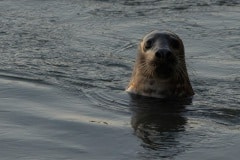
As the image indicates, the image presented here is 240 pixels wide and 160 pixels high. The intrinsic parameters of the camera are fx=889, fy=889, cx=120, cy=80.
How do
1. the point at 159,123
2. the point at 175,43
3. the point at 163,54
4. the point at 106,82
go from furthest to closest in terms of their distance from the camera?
the point at 106,82, the point at 175,43, the point at 163,54, the point at 159,123

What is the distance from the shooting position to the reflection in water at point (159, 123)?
732 centimetres

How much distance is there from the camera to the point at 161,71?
Result: 9.27 meters

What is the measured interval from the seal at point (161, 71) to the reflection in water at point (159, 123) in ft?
0.47

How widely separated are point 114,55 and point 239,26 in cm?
241

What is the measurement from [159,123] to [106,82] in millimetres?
2006

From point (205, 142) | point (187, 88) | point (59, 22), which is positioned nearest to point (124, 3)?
point (59, 22)

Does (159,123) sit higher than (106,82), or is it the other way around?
(106,82)

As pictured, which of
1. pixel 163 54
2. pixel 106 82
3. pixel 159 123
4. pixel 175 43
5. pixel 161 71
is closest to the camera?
pixel 159 123

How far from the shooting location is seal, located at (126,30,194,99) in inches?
363

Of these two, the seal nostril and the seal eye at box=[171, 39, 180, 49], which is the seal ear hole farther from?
the seal nostril

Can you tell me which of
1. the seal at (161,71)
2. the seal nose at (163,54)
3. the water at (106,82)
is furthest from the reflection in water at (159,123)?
the seal nose at (163,54)

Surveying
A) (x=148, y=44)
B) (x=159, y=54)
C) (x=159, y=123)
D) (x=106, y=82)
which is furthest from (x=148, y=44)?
(x=159, y=123)

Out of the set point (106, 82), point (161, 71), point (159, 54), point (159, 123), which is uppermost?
point (159, 54)

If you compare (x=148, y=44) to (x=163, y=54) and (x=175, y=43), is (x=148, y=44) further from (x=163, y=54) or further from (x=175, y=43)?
(x=163, y=54)
